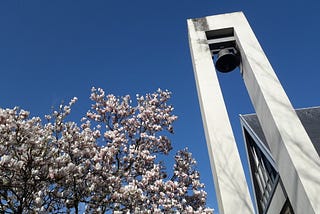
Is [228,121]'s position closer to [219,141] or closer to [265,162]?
[219,141]

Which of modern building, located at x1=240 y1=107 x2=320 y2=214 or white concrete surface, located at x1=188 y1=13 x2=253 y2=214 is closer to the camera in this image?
white concrete surface, located at x1=188 y1=13 x2=253 y2=214

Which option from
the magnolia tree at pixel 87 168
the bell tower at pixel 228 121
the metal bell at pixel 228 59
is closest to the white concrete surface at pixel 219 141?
the bell tower at pixel 228 121

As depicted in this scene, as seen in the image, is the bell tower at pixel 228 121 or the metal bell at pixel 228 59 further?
the metal bell at pixel 228 59

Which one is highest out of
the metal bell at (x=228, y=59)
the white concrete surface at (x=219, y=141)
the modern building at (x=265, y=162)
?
the modern building at (x=265, y=162)

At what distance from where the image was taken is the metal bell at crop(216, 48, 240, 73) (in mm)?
3129

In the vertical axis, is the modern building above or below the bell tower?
above

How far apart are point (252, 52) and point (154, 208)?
6406 mm

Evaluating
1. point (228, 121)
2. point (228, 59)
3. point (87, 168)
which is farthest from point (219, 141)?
point (87, 168)

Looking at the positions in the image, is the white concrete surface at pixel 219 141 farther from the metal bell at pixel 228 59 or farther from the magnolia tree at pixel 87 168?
the magnolia tree at pixel 87 168

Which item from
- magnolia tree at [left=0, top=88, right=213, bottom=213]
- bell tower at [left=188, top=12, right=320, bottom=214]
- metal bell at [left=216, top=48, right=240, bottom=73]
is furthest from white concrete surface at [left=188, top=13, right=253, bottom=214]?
magnolia tree at [left=0, top=88, right=213, bottom=213]

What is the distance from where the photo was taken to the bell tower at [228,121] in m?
2.07

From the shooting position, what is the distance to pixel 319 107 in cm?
1173

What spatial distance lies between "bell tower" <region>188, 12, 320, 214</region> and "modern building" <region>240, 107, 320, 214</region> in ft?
17.3

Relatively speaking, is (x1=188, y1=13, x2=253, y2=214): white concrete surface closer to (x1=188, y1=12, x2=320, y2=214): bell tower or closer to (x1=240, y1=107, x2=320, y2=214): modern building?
(x1=188, y1=12, x2=320, y2=214): bell tower
